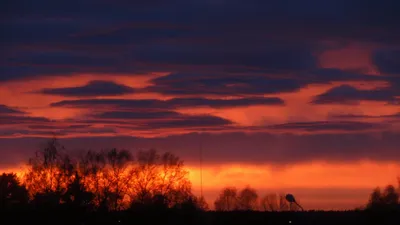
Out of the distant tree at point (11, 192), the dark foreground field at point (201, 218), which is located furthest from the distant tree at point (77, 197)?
the distant tree at point (11, 192)

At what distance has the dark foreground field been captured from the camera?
100812mm

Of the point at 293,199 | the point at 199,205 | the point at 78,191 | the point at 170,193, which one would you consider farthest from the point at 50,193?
the point at 293,199

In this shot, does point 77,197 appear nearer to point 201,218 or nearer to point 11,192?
point 201,218

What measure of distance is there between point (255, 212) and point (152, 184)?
2539 centimetres

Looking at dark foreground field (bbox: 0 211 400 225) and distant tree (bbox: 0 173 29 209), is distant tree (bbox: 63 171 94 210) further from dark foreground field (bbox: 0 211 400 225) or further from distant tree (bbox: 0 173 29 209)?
distant tree (bbox: 0 173 29 209)

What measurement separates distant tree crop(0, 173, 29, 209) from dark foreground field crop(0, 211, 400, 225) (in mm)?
16404

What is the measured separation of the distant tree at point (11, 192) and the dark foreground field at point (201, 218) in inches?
646

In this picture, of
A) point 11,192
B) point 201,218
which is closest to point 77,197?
point 201,218

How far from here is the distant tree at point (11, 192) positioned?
127m

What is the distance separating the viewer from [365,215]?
341ft

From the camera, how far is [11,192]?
144500mm

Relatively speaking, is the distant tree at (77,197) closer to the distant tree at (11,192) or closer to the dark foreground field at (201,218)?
the dark foreground field at (201,218)

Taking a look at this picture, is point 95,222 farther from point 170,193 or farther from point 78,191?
point 170,193

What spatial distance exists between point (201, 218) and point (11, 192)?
176ft
